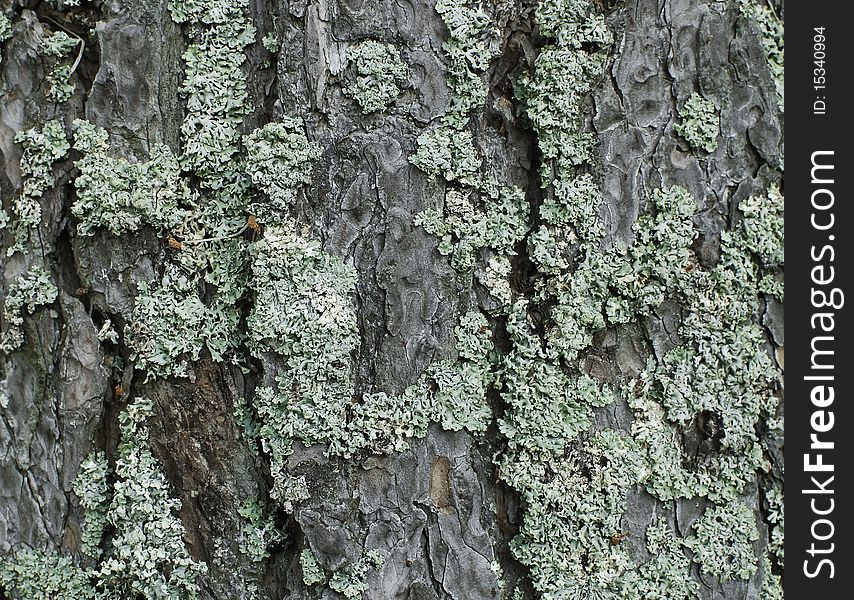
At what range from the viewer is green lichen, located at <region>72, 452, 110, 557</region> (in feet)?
6.07

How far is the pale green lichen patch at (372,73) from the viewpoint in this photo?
1689 mm

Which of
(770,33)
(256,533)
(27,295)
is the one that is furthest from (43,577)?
→ (770,33)

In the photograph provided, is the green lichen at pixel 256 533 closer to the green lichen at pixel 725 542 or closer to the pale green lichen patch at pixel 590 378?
the pale green lichen patch at pixel 590 378

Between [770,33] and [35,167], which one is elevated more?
[770,33]

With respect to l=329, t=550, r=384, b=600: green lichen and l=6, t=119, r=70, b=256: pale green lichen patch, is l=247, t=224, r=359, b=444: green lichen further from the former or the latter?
l=6, t=119, r=70, b=256: pale green lichen patch

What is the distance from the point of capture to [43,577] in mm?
1888

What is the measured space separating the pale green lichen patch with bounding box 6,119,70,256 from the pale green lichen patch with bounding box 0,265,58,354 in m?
0.08

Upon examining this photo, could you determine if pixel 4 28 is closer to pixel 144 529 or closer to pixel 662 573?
pixel 144 529

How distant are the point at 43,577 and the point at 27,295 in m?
0.71

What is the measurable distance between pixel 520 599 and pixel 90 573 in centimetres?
106

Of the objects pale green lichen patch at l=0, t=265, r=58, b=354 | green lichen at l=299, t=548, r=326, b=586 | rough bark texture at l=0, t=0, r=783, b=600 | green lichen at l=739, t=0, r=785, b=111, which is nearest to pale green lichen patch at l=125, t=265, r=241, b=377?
rough bark texture at l=0, t=0, r=783, b=600

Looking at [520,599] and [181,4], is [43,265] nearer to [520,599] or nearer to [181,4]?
[181,4]
